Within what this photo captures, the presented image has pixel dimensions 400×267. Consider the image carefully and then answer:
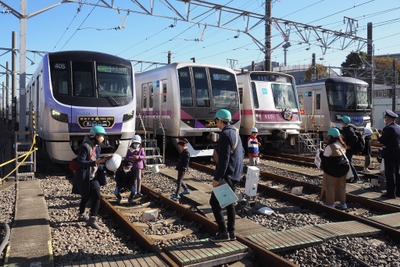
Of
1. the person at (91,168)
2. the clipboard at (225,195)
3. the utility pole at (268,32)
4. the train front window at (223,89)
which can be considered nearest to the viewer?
the clipboard at (225,195)

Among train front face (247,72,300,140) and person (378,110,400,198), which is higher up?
train front face (247,72,300,140)

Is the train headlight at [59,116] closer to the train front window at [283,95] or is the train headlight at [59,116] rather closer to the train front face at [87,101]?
the train front face at [87,101]

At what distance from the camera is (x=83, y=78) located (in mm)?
10289

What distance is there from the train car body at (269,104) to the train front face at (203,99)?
126 cm

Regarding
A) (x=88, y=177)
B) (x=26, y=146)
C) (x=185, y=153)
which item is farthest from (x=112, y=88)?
(x=88, y=177)

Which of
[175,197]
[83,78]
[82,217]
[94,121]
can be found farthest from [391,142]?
[83,78]

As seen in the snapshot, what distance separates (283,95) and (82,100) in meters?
8.43

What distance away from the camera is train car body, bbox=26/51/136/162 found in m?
9.80

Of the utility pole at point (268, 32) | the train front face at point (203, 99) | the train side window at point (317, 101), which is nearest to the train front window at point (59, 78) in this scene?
the train front face at point (203, 99)

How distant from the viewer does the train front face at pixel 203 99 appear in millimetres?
12625

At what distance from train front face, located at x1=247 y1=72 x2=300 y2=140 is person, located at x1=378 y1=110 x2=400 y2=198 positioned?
269 inches

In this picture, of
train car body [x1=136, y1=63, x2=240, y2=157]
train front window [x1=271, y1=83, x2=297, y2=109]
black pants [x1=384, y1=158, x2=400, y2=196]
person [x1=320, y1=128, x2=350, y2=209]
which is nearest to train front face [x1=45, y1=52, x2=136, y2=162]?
train car body [x1=136, y1=63, x2=240, y2=157]

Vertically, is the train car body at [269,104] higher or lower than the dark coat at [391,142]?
higher

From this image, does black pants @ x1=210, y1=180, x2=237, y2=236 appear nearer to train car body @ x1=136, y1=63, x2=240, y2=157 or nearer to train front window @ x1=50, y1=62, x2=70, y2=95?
train front window @ x1=50, y1=62, x2=70, y2=95
